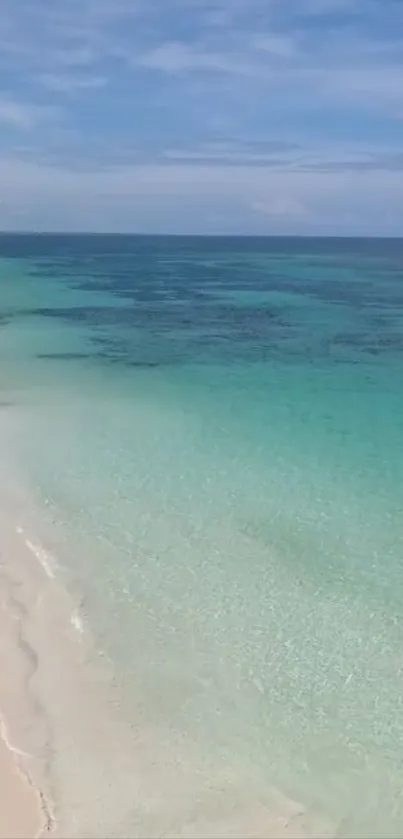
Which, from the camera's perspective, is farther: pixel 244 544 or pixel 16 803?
pixel 244 544

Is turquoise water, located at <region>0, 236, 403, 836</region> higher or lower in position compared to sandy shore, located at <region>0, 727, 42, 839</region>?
higher

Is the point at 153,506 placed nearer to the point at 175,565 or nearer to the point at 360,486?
the point at 175,565

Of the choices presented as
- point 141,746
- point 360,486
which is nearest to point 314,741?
point 141,746

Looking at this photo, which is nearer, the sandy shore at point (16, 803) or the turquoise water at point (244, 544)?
the sandy shore at point (16, 803)

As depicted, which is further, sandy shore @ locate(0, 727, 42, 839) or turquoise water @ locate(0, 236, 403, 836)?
turquoise water @ locate(0, 236, 403, 836)

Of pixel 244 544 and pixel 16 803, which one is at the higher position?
pixel 244 544
